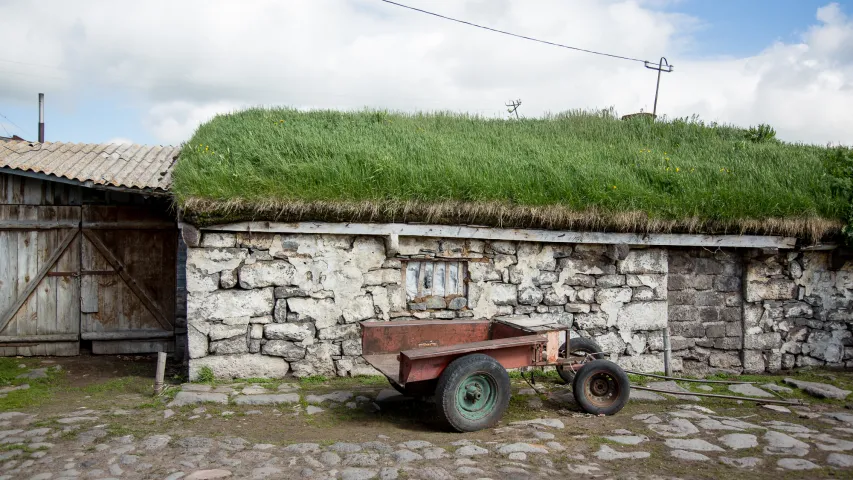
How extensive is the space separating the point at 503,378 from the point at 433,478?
1.41 metres

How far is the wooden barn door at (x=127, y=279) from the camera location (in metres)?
8.91

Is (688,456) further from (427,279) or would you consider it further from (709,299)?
(709,299)

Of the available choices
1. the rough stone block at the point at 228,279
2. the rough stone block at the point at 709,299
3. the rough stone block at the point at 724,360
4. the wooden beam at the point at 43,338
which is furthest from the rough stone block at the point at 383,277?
the rough stone block at the point at 724,360

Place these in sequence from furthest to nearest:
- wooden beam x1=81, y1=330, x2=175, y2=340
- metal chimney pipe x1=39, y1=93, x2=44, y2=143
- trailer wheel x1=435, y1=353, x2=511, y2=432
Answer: metal chimney pipe x1=39, y1=93, x2=44, y2=143, wooden beam x1=81, y1=330, x2=175, y2=340, trailer wheel x1=435, y1=353, x2=511, y2=432

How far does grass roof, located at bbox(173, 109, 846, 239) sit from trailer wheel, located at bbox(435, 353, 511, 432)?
2.49 metres

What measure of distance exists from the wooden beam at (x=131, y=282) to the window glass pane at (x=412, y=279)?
3.67 metres

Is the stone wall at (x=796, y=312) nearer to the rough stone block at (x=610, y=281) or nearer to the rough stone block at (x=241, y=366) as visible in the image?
the rough stone block at (x=610, y=281)

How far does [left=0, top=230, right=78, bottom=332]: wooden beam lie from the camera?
28.5 feet

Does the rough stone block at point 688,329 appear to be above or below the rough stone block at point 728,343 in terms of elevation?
above

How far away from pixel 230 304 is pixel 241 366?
2.43 ft

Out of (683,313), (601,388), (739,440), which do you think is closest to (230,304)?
(601,388)

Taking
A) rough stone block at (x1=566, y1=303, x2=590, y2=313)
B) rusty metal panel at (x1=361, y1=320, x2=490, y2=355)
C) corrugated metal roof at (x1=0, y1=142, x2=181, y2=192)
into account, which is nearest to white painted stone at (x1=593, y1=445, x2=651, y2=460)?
rusty metal panel at (x1=361, y1=320, x2=490, y2=355)

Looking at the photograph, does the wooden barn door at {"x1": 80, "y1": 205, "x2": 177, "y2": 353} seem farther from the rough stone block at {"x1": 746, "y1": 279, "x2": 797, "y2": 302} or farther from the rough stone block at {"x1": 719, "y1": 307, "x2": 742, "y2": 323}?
the rough stone block at {"x1": 746, "y1": 279, "x2": 797, "y2": 302}

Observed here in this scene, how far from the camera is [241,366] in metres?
7.36
